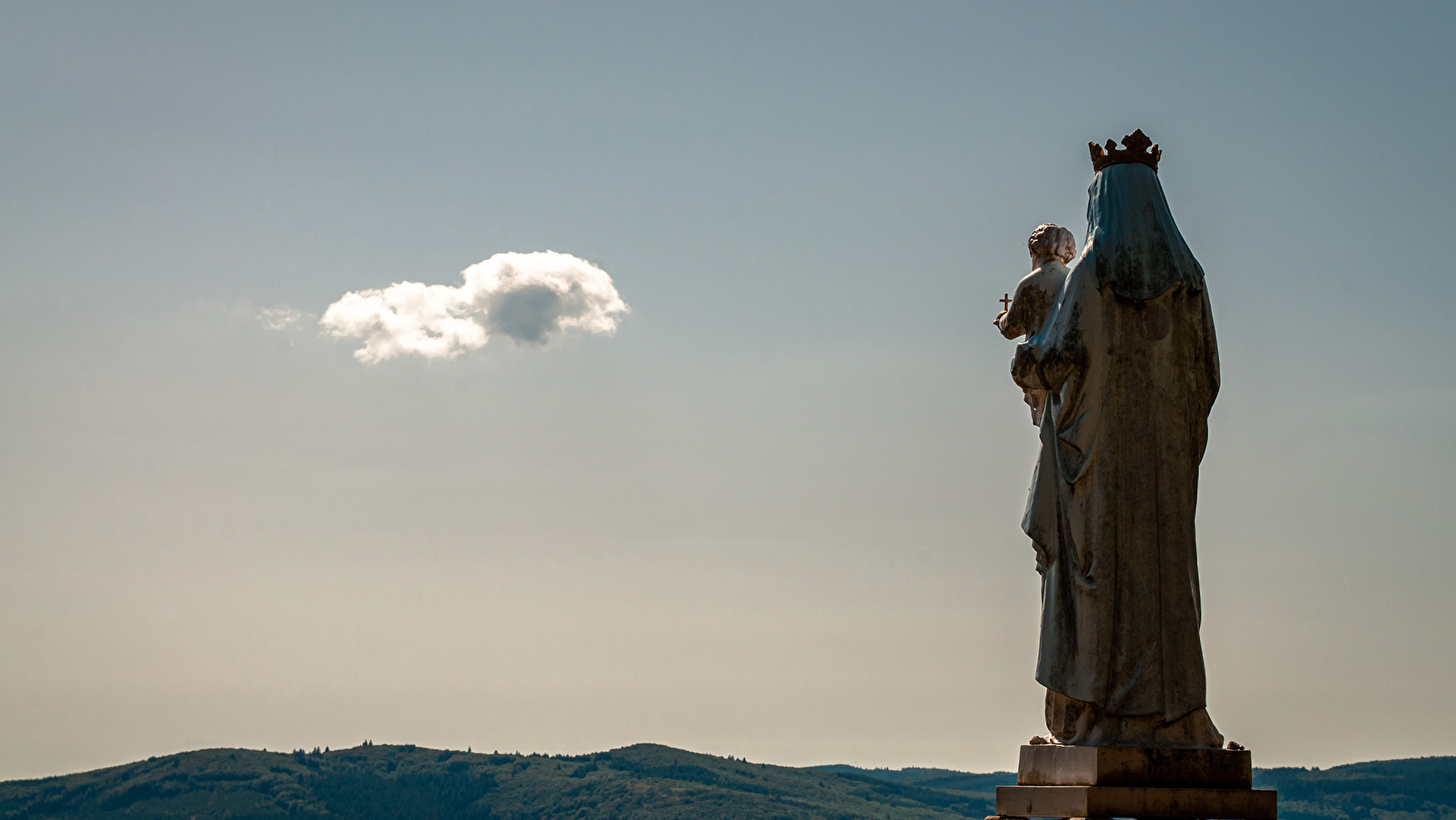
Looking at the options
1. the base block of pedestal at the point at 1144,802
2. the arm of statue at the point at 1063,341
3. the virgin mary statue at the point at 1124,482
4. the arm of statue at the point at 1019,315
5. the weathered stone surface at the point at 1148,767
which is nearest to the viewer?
the base block of pedestal at the point at 1144,802

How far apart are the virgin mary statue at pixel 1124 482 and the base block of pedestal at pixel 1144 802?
1.97ft

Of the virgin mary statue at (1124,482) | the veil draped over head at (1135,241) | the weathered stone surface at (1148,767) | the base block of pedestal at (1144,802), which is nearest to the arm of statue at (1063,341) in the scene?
the virgin mary statue at (1124,482)

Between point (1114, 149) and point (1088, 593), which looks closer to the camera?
point (1088, 593)

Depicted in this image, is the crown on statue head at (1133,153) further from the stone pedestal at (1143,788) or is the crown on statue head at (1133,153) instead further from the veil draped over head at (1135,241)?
the stone pedestal at (1143,788)

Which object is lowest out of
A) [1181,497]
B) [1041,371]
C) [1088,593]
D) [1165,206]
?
[1088,593]

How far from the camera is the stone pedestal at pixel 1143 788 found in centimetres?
1079

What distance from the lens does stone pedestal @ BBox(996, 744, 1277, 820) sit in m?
10.8

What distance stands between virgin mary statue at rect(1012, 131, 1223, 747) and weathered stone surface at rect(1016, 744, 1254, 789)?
292 mm

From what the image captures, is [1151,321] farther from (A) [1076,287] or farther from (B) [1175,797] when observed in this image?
(B) [1175,797]

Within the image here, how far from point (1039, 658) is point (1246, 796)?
187 centimetres

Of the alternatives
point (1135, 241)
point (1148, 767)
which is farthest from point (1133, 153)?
point (1148, 767)

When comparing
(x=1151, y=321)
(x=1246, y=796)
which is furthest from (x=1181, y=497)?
(x=1246, y=796)

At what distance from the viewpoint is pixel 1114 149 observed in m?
12.6

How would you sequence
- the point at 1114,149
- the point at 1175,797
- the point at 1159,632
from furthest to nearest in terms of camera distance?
→ the point at 1114,149
the point at 1159,632
the point at 1175,797
